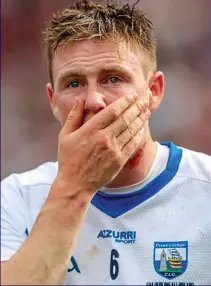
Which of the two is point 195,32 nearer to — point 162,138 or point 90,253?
point 162,138

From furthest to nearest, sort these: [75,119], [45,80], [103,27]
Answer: [45,80] < [103,27] < [75,119]

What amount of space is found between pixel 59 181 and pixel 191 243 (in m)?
0.50

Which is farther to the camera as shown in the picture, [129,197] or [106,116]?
[129,197]

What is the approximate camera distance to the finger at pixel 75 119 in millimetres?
1254

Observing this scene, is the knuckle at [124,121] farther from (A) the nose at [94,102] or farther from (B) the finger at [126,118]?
(A) the nose at [94,102]

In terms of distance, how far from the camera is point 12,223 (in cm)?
162

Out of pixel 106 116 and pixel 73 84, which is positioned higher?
pixel 73 84

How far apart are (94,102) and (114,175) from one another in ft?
0.78

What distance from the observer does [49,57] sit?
169cm

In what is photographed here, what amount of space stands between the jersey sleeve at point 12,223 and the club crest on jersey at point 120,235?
28 centimetres

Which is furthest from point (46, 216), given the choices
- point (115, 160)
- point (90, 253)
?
point (90, 253)

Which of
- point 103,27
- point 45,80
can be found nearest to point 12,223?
point 103,27

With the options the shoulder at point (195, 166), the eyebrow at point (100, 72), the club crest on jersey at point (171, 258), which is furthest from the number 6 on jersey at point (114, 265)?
the eyebrow at point (100, 72)

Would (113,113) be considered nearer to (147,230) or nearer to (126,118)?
(126,118)
